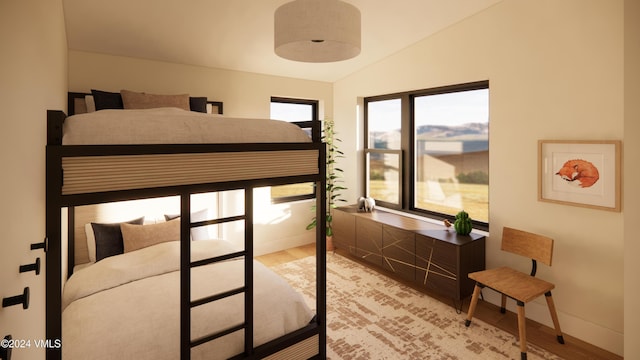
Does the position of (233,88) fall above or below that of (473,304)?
above

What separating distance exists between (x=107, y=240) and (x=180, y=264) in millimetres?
1549

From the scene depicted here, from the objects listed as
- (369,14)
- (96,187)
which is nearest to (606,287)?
(369,14)

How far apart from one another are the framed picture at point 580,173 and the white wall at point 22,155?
10.4ft

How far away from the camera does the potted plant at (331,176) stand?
15.2 ft

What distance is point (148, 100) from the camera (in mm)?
3141

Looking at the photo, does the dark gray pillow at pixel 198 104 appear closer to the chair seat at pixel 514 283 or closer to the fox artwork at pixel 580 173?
the chair seat at pixel 514 283

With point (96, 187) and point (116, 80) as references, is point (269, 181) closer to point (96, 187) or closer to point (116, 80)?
point (96, 187)

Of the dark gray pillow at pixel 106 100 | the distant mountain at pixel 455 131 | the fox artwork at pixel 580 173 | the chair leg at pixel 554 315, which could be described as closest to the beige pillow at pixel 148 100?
the dark gray pillow at pixel 106 100

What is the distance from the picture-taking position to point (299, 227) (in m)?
4.88

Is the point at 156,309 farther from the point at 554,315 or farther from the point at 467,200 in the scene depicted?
the point at 467,200

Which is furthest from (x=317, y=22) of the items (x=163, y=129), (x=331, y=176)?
(x=331, y=176)

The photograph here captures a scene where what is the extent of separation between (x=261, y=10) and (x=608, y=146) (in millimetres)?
2884

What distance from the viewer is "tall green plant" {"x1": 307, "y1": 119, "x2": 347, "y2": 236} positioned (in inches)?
185

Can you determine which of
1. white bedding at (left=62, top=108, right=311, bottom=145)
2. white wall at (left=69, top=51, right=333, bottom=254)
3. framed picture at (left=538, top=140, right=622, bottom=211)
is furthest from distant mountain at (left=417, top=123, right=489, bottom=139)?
white bedding at (left=62, top=108, right=311, bottom=145)
